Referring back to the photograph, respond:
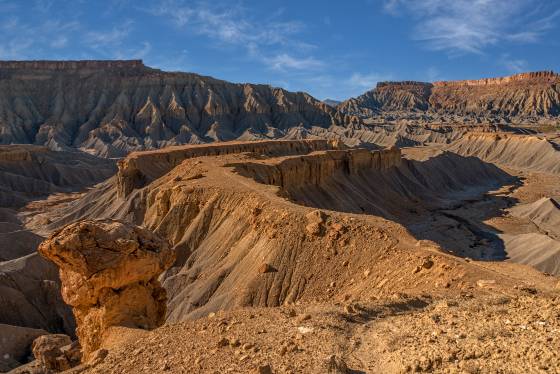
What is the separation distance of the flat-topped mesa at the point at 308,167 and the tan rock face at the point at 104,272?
2085 centimetres

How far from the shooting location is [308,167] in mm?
43406

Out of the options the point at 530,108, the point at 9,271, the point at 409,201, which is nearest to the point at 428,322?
the point at 9,271

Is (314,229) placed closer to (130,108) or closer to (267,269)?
(267,269)

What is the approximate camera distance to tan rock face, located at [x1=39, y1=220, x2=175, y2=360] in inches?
550

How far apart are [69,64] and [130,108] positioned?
24579mm

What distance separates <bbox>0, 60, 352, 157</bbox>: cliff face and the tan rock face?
97.2 metres

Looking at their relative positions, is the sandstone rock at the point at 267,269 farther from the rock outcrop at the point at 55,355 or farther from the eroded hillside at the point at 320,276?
the rock outcrop at the point at 55,355

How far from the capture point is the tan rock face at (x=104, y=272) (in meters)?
14.0

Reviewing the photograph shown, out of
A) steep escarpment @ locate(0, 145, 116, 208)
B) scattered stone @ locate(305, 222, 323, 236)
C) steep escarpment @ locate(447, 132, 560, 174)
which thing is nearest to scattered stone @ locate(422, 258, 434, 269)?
scattered stone @ locate(305, 222, 323, 236)

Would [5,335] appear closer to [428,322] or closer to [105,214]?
[428,322]

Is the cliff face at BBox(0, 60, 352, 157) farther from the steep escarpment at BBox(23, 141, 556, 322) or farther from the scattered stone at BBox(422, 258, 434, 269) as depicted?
the scattered stone at BBox(422, 258, 434, 269)

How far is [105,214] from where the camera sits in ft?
144

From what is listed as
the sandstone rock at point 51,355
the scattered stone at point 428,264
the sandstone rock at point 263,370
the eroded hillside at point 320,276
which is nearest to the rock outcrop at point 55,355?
the sandstone rock at point 51,355

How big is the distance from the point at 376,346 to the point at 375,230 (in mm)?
10077
